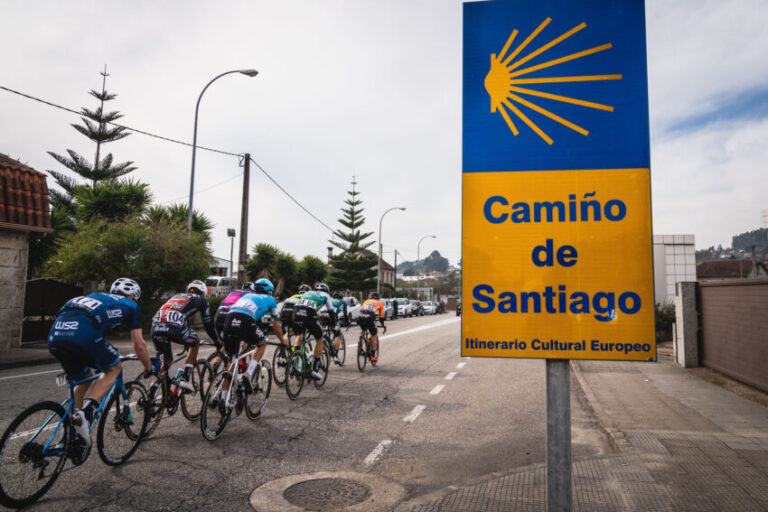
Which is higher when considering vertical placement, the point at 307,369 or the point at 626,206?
the point at 626,206

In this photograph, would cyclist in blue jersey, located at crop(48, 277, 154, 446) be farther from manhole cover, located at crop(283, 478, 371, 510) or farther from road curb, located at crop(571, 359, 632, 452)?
road curb, located at crop(571, 359, 632, 452)

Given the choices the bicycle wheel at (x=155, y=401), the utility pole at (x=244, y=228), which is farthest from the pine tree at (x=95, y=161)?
the bicycle wheel at (x=155, y=401)

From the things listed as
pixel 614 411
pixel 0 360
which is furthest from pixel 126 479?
pixel 0 360

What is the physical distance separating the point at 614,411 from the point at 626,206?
6.03m

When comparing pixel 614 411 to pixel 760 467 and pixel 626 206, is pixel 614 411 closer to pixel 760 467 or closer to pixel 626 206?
pixel 760 467

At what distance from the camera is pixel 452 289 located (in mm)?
126938

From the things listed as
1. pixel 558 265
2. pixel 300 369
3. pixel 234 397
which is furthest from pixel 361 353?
pixel 558 265

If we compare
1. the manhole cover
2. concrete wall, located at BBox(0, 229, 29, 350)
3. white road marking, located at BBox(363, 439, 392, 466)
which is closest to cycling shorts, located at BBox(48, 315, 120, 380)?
the manhole cover

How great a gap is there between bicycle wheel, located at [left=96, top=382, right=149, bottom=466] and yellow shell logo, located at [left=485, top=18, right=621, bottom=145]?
14.8ft

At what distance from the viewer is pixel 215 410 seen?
20.0ft

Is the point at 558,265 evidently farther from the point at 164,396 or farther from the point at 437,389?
the point at 437,389

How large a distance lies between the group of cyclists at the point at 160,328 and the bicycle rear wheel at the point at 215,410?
3.6 inches

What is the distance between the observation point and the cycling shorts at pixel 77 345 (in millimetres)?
4617

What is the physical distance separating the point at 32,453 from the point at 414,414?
4.79 metres
